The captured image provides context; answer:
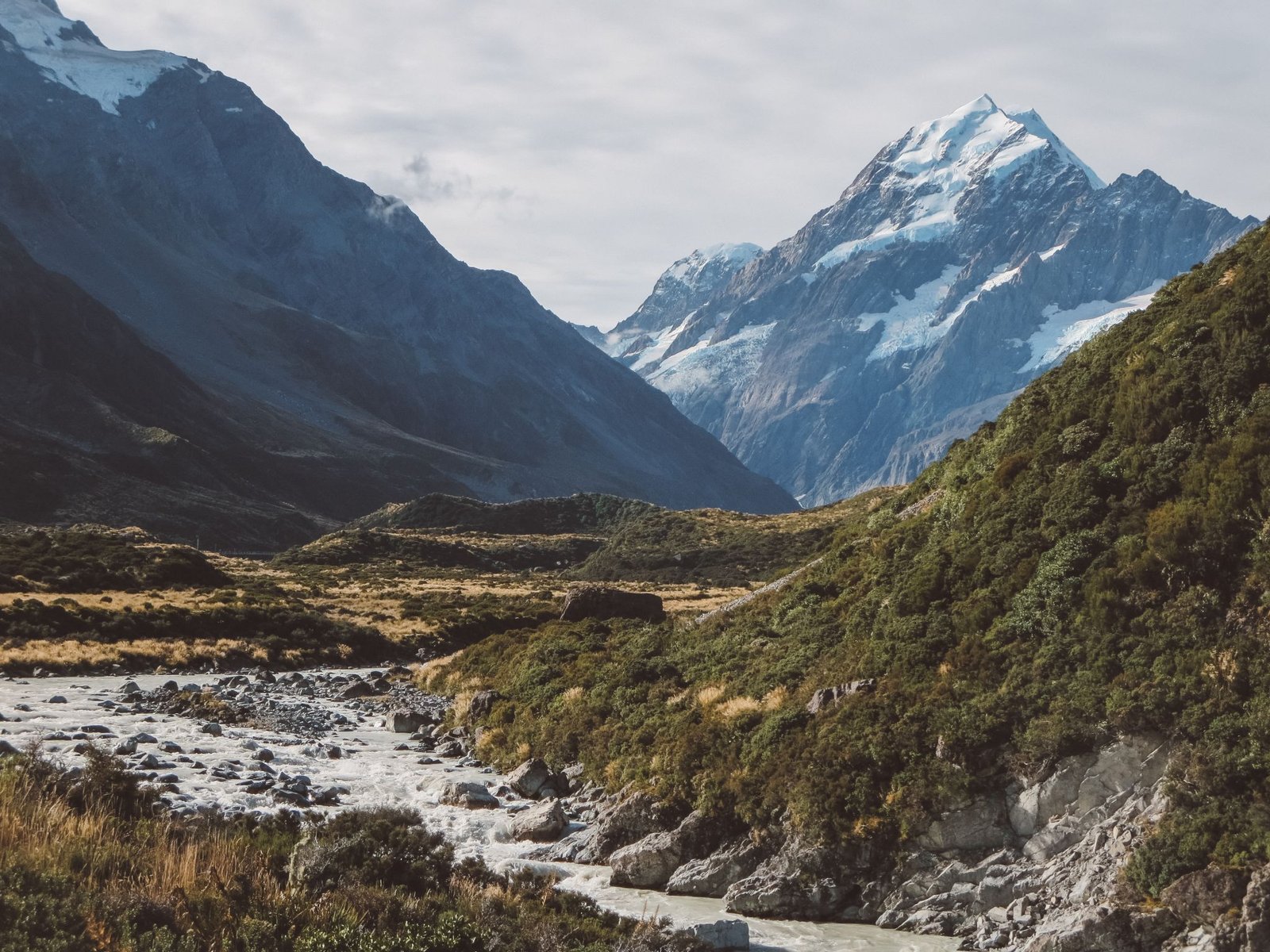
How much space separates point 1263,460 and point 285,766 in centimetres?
2345

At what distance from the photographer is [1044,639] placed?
22.0 metres

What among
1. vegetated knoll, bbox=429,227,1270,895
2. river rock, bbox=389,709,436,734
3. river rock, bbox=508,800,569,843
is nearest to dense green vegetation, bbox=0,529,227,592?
river rock, bbox=389,709,436,734

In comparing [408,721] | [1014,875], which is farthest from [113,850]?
[408,721]

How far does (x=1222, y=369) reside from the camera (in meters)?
24.1

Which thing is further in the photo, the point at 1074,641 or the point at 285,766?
the point at 285,766

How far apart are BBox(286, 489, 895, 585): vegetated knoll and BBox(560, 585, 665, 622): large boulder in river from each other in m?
38.1

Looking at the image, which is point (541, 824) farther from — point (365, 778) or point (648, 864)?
point (365, 778)

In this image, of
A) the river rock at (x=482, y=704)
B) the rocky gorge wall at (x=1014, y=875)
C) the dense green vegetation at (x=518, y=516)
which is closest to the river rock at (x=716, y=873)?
the rocky gorge wall at (x=1014, y=875)

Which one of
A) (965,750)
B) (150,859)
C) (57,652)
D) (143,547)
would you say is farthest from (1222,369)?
(143,547)

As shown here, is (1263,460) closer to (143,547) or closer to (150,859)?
(150,859)

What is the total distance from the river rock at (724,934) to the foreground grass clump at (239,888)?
760 millimetres

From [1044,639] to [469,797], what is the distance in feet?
43.9

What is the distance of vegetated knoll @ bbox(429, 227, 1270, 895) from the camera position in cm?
1880

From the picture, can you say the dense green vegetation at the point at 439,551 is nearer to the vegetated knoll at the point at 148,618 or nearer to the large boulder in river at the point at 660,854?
the vegetated knoll at the point at 148,618
